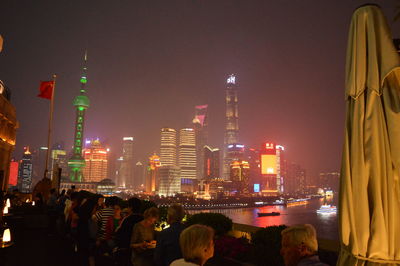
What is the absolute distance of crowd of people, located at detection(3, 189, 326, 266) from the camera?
3004 mm

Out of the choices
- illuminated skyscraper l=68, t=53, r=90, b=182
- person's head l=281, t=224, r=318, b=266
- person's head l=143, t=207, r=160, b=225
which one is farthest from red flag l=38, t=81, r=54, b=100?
illuminated skyscraper l=68, t=53, r=90, b=182

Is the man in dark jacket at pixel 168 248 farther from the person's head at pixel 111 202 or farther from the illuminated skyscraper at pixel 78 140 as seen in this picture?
the illuminated skyscraper at pixel 78 140

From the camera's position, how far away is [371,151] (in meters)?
3.00

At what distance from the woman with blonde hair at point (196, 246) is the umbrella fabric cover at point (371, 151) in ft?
4.17

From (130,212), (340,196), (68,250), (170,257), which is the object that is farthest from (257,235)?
(68,250)

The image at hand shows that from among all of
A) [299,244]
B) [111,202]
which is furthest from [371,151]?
[111,202]

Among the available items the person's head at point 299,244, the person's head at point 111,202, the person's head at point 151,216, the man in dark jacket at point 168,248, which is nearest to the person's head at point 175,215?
the man in dark jacket at point 168,248

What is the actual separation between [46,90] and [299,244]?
27.1 m

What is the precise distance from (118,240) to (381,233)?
15.7 feet

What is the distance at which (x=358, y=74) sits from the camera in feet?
10.4

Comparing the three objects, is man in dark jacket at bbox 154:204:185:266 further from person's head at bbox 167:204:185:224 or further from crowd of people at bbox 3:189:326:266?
person's head at bbox 167:204:185:224

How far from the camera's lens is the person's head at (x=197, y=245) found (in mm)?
2955

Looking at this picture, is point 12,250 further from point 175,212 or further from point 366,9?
point 366,9

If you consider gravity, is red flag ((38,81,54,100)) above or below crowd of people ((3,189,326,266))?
above
